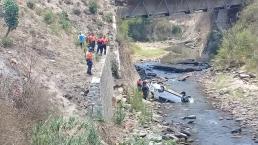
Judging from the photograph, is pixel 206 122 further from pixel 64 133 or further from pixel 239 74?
pixel 64 133

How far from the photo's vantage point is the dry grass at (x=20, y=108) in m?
16.5

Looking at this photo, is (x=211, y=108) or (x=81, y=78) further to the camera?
(x=211, y=108)

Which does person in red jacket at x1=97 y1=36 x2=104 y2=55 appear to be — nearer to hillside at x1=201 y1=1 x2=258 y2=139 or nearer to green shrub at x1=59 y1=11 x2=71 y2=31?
green shrub at x1=59 y1=11 x2=71 y2=31

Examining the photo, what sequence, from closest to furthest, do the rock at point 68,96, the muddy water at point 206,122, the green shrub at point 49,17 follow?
Answer: the rock at point 68,96
the muddy water at point 206,122
the green shrub at point 49,17

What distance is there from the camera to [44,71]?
27.0 m

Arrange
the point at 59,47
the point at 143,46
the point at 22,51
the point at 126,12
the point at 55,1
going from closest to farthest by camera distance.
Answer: the point at 22,51, the point at 59,47, the point at 55,1, the point at 126,12, the point at 143,46

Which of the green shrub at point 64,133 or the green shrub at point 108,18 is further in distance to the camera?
the green shrub at point 108,18

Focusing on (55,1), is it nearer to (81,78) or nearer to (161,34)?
(81,78)

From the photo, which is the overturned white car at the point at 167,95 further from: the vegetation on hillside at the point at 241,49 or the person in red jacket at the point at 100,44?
the person in red jacket at the point at 100,44

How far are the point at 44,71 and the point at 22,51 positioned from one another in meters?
1.50

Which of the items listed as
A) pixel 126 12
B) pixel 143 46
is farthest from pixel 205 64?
pixel 143 46

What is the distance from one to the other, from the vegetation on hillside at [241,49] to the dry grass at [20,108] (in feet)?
82.6

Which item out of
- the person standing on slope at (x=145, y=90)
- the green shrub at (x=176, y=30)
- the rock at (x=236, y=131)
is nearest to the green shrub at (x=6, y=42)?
the rock at (x=236, y=131)

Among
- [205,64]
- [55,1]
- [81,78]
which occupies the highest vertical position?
[55,1]
